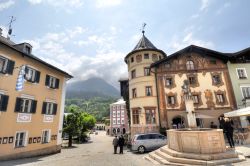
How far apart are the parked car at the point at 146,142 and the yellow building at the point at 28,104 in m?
9.79

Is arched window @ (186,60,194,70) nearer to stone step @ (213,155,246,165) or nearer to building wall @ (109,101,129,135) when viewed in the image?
stone step @ (213,155,246,165)

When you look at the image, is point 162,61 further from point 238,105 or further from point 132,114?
point 238,105

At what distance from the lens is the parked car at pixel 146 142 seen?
17.1m

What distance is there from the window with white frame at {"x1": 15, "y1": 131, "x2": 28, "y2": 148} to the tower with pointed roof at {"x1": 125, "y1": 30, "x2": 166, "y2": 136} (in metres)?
14.8

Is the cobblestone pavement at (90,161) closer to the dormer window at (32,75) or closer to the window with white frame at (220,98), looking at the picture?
the dormer window at (32,75)

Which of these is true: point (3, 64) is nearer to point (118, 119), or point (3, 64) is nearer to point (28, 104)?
point (28, 104)

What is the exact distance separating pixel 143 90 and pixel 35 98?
15.1m

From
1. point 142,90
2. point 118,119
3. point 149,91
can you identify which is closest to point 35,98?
point 142,90

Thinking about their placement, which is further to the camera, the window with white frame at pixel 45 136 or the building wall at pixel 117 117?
the building wall at pixel 117 117

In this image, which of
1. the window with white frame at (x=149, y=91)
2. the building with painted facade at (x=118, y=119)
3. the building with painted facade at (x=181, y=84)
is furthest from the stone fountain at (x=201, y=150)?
the building with painted facade at (x=118, y=119)

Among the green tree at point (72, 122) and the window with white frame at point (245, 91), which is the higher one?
the window with white frame at point (245, 91)

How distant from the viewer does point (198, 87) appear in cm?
2591

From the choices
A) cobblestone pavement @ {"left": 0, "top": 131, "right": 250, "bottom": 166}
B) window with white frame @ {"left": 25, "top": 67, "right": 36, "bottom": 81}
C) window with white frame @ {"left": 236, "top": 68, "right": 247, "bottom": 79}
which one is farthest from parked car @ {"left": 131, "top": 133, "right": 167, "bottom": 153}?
window with white frame @ {"left": 236, "top": 68, "right": 247, "bottom": 79}

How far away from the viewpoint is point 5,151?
47.7ft
